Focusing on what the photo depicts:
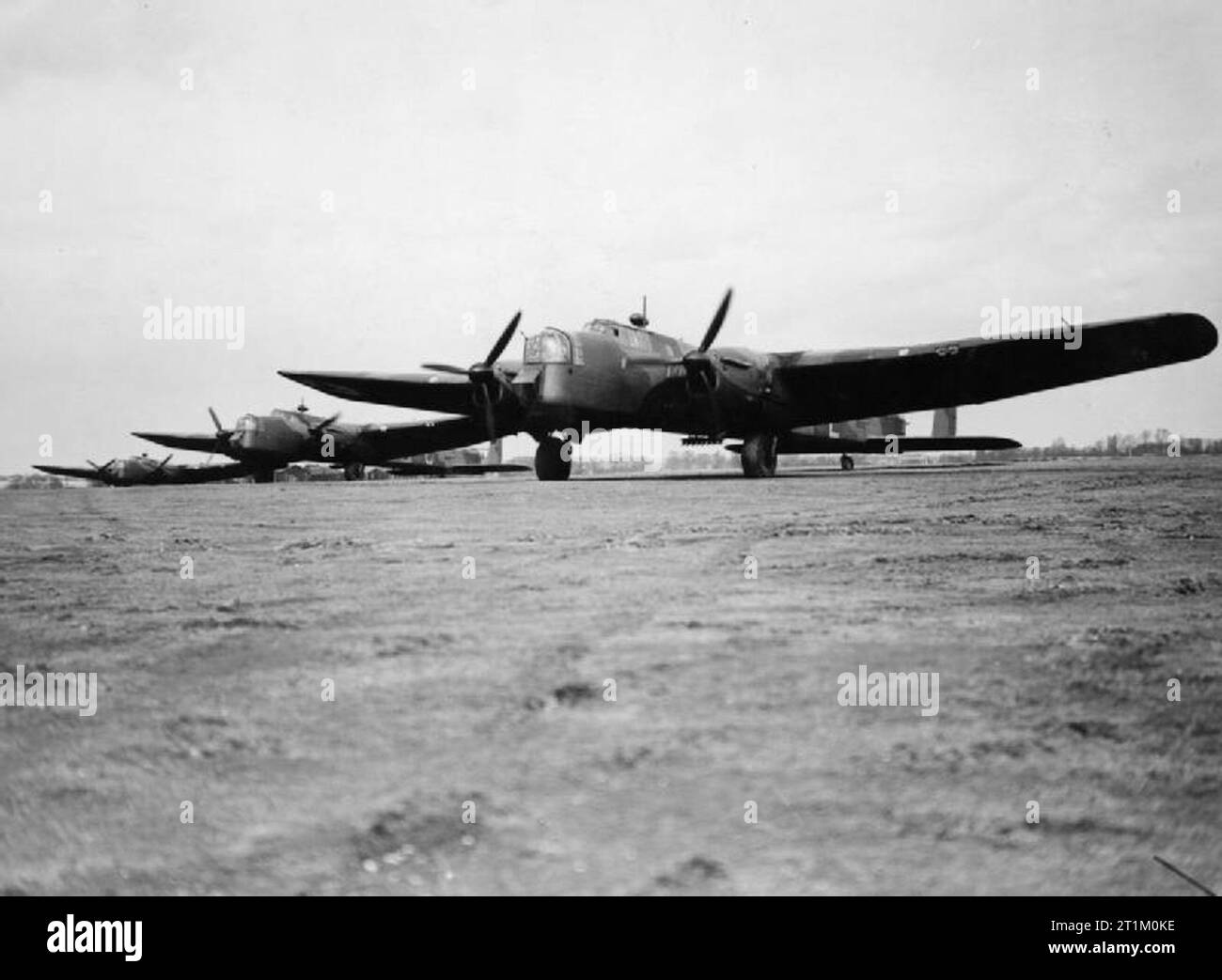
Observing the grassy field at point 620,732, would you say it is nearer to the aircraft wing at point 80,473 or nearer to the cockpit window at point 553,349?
the cockpit window at point 553,349

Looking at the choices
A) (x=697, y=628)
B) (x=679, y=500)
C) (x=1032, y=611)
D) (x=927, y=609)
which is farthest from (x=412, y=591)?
(x=679, y=500)

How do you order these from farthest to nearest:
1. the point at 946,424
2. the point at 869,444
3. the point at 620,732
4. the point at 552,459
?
the point at 946,424 → the point at 869,444 → the point at 552,459 → the point at 620,732

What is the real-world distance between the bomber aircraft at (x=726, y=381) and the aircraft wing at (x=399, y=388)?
0.32 ft

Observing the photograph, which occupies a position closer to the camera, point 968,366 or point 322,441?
point 968,366

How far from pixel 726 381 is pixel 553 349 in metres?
4.62

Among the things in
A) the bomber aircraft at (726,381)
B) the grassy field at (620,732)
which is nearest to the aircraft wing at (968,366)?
the bomber aircraft at (726,381)

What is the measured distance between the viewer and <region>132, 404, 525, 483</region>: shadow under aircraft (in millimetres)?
39625

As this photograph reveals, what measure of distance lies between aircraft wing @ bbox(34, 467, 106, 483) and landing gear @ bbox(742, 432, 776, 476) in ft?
139

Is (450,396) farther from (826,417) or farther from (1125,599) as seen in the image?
(1125,599)

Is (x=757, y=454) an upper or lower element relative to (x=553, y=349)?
lower

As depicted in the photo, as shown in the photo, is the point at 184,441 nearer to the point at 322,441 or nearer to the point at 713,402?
the point at 322,441

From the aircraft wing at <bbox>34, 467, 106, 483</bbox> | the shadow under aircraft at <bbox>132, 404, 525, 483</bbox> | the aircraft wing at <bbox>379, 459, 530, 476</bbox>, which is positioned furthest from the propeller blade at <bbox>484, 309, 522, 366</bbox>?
the aircraft wing at <bbox>34, 467, 106, 483</bbox>

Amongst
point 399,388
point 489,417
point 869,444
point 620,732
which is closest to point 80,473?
point 399,388

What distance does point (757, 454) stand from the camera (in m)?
25.8
